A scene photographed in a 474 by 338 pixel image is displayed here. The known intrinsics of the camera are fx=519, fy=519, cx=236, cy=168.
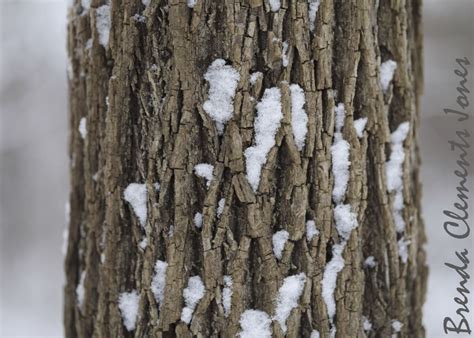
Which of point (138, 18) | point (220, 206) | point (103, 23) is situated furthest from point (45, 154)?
point (220, 206)

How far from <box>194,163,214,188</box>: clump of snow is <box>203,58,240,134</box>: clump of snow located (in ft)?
0.34

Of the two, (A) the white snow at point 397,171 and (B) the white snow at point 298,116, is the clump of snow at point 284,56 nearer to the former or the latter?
(B) the white snow at point 298,116

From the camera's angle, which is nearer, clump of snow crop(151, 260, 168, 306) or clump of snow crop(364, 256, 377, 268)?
clump of snow crop(151, 260, 168, 306)

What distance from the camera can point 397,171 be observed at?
4.31 ft

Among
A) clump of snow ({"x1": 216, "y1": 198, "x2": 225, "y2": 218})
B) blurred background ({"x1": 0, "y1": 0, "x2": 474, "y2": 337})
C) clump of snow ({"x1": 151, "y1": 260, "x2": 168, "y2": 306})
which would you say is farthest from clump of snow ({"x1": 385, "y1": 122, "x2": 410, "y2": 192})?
blurred background ({"x1": 0, "y1": 0, "x2": 474, "y2": 337})

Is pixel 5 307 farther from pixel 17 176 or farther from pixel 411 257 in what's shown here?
pixel 411 257

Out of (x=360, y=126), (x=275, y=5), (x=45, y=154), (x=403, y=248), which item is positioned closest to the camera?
(x=275, y=5)

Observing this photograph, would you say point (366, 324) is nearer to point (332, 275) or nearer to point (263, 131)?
point (332, 275)

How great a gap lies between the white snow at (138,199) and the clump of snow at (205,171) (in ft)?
0.47

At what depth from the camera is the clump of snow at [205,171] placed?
3.75ft

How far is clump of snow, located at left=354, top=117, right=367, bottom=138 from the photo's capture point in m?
1.23

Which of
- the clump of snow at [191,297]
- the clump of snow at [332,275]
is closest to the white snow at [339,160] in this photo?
the clump of snow at [332,275]

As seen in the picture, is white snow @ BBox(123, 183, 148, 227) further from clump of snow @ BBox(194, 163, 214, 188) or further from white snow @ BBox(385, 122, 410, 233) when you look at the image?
white snow @ BBox(385, 122, 410, 233)

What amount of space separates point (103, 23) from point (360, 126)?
669 millimetres
